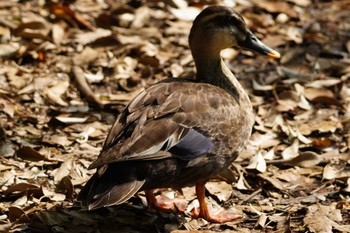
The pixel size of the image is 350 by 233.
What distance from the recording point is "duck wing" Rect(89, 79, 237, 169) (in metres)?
4.37

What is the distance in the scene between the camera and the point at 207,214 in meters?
4.84

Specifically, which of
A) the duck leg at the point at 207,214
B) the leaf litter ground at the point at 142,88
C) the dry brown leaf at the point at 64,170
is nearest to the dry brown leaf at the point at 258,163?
the leaf litter ground at the point at 142,88

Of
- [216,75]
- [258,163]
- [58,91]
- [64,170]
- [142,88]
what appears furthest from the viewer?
[142,88]

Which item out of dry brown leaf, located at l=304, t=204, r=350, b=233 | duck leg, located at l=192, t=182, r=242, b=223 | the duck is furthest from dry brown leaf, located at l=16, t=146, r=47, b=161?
dry brown leaf, located at l=304, t=204, r=350, b=233

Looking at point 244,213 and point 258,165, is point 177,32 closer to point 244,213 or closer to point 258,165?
point 258,165

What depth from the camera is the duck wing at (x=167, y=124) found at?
4.37 meters

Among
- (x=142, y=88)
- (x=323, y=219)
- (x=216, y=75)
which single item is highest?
(x=216, y=75)

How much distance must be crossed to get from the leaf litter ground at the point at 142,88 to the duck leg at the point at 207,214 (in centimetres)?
5

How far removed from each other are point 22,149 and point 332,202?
2.18 meters

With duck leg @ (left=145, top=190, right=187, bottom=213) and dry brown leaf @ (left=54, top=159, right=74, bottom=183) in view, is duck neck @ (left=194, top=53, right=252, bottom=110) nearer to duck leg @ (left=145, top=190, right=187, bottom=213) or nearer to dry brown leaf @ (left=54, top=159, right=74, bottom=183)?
duck leg @ (left=145, top=190, right=187, bottom=213)

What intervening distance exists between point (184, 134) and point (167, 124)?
120 mm

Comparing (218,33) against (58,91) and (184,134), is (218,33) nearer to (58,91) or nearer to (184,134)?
(184,134)

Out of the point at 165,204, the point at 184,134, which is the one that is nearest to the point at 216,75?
the point at 184,134

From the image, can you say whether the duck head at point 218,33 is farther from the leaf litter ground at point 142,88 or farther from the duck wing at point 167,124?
the leaf litter ground at point 142,88
